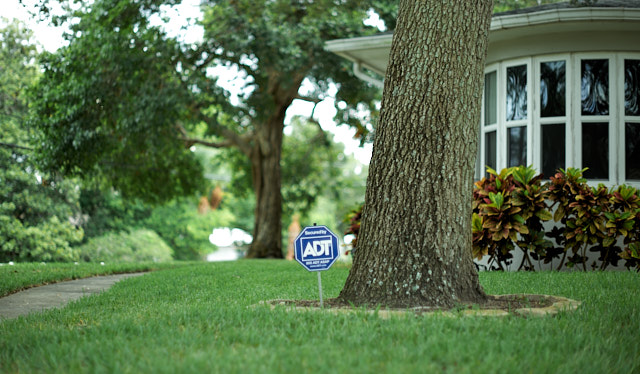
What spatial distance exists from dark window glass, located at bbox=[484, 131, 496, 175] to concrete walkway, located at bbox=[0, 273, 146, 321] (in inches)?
240

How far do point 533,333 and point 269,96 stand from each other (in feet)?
48.7

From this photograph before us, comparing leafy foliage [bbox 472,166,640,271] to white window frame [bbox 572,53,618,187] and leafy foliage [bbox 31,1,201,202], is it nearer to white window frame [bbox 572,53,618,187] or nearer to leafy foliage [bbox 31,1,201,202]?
white window frame [bbox 572,53,618,187]

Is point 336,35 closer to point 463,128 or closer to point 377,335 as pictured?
point 463,128

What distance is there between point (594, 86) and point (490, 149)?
182 cm

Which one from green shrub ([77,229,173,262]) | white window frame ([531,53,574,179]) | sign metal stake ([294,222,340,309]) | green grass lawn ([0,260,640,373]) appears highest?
white window frame ([531,53,574,179])

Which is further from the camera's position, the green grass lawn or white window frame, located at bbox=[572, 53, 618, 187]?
white window frame, located at bbox=[572, 53, 618, 187]

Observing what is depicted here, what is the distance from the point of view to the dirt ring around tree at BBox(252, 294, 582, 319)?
492 centimetres

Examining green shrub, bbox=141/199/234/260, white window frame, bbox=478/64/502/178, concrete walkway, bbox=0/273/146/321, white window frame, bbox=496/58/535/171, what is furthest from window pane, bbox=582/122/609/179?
green shrub, bbox=141/199/234/260

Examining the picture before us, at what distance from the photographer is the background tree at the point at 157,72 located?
15273 millimetres

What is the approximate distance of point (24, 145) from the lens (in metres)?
20.1

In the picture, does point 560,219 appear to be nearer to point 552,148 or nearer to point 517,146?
point 552,148

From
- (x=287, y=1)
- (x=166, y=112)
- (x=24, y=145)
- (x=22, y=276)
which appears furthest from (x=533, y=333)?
(x=24, y=145)

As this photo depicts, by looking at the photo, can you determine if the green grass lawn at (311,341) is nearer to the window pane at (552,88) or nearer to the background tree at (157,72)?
the window pane at (552,88)

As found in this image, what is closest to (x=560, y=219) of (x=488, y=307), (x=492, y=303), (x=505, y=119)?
(x=505, y=119)
